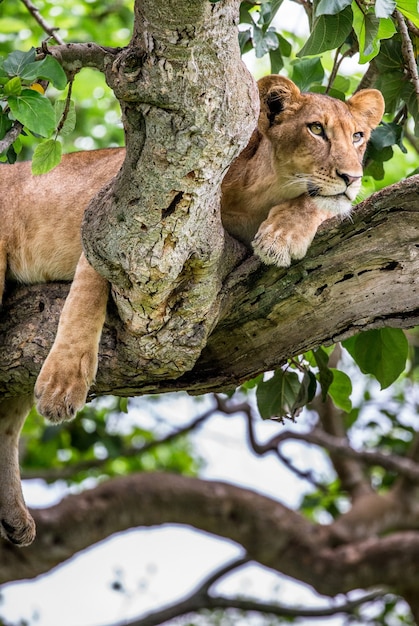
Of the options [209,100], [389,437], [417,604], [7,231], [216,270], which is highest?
[209,100]

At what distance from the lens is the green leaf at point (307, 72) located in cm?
401

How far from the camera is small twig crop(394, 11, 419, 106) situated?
332 cm

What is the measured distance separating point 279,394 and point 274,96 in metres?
1.25

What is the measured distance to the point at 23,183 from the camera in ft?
13.3

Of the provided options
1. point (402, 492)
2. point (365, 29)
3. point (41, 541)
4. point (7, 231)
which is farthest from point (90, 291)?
point (402, 492)

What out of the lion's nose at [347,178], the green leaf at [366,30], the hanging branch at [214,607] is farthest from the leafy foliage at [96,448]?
the green leaf at [366,30]

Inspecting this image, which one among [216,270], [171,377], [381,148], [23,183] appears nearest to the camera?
[216,270]

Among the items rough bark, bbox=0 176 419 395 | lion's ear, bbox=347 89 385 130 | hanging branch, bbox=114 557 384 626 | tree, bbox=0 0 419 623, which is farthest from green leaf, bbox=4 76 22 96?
hanging branch, bbox=114 557 384 626

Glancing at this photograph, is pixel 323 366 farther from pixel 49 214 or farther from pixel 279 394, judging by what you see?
pixel 49 214

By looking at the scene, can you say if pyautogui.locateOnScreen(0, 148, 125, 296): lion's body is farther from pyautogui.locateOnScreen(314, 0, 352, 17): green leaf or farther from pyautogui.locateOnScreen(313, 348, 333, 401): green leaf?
pyautogui.locateOnScreen(314, 0, 352, 17): green leaf

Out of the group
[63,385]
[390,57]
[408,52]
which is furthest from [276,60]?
[63,385]

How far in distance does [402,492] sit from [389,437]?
568mm

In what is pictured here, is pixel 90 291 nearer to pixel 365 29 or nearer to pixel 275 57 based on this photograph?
pixel 365 29

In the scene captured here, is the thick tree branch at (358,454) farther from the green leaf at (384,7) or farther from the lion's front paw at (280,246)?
the green leaf at (384,7)
